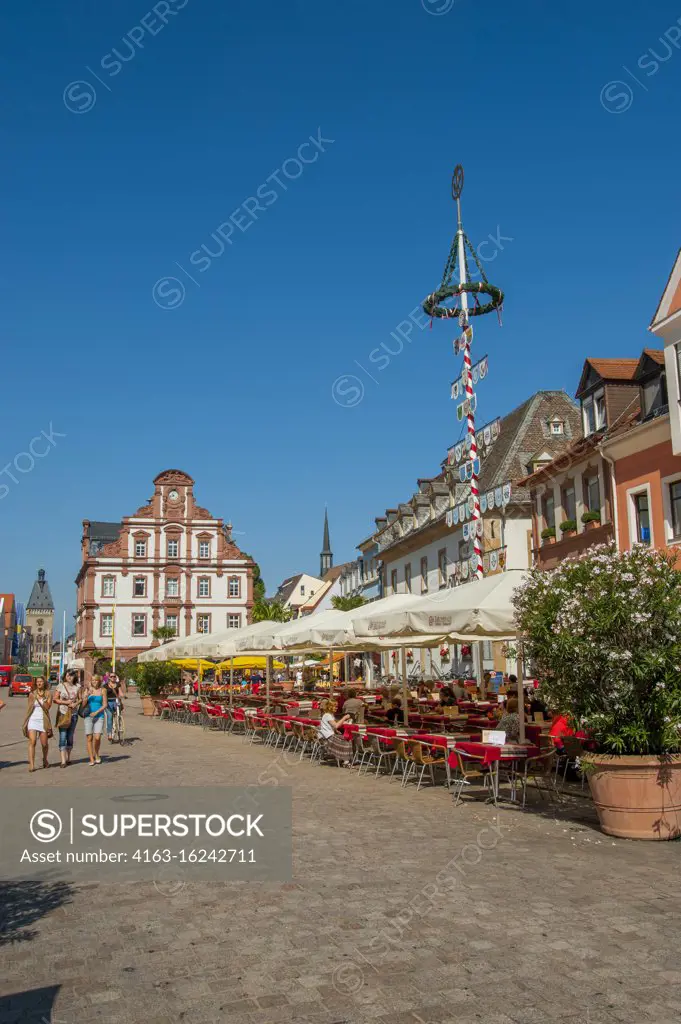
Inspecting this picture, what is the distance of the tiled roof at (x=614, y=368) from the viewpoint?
30.1m

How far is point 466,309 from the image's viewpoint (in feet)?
92.5

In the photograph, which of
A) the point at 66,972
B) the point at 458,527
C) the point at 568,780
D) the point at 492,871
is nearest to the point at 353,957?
the point at 66,972

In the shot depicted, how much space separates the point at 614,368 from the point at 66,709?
68.5ft

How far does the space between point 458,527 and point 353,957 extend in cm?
4271

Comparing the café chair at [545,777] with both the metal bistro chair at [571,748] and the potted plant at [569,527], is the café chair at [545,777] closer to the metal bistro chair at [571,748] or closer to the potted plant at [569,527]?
the metal bistro chair at [571,748]

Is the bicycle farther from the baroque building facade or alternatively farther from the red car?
the baroque building facade

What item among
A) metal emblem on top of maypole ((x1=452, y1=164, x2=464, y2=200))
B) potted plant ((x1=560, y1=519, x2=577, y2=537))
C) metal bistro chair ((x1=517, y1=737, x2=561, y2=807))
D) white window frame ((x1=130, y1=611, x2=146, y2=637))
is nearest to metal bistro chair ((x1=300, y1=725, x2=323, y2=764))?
metal bistro chair ((x1=517, y1=737, x2=561, y2=807))

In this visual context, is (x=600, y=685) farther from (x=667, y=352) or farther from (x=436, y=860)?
(x=667, y=352)

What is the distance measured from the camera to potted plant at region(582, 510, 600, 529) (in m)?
29.5

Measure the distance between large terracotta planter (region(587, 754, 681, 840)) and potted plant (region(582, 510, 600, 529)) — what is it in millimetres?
20636

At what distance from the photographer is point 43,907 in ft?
23.6

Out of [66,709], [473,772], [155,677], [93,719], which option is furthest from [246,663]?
[473,772]

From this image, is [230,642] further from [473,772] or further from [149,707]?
[149,707]

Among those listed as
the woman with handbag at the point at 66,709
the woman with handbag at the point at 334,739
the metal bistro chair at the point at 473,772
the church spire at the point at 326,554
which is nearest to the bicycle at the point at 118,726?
the woman with handbag at the point at 66,709
